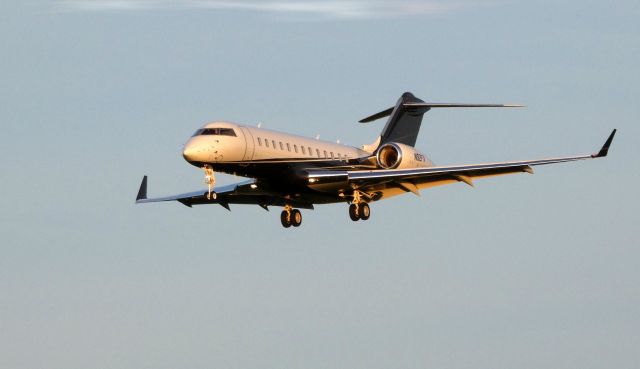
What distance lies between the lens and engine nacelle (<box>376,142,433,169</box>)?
49688 millimetres

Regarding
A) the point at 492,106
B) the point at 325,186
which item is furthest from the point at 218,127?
the point at 492,106

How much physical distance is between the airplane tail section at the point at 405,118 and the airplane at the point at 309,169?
27.2 inches

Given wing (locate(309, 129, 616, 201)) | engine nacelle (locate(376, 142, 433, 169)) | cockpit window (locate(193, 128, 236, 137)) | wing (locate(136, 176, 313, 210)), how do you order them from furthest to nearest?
engine nacelle (locate(376, 142, 433, 169)) < wing (locate(136, 176, 313, 210)) < wing (locate(309, 129, 616, 201)) < cockpit window (locate(193, 128, 236, 137))

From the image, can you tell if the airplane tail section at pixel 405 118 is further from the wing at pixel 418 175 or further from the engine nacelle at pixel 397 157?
the wing at pixel 418 175

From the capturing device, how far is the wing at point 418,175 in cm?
4647

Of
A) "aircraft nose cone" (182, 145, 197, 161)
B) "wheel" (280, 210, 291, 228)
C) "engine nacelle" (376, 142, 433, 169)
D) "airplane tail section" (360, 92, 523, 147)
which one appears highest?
"airplane tail section" (360, 92, 523, 147)

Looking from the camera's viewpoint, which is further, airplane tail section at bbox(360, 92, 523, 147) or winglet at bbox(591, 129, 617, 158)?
airplane tail section at bbox(360, 92, 523, 147)

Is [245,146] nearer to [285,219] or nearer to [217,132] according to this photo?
[217,132]

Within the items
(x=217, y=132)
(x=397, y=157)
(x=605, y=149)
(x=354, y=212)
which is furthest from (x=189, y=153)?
(x=605, y=149)

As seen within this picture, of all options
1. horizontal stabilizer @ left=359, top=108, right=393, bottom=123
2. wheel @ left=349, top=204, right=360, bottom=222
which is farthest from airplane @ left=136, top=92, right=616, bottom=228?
horizontal stabilizer @ left=359, top=108, right=393, bottom=123

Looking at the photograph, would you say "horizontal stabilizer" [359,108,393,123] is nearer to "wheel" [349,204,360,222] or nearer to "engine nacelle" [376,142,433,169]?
"engine nacelle" [376,142,433,169]

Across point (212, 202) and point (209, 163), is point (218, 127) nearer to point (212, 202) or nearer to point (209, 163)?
point (209, 163)

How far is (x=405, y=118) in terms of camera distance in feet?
177

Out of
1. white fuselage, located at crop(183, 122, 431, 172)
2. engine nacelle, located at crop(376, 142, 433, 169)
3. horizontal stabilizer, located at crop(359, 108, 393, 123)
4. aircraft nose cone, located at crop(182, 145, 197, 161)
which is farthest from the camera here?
horizontal stabilizer, located at crop(359, 108, 393, 123)
